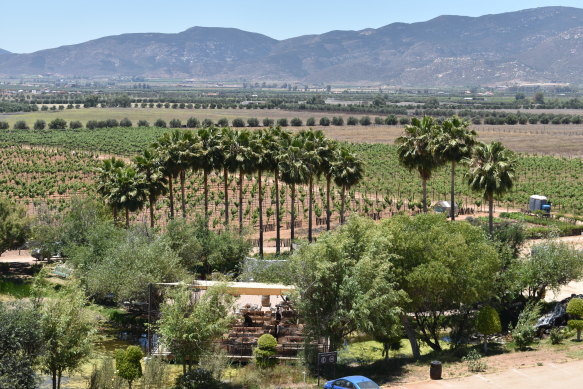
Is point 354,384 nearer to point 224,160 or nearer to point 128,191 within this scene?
point 224,160

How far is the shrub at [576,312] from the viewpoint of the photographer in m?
29.8

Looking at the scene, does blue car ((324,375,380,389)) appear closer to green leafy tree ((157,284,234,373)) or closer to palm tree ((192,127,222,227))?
green leafy tree ((157,284,234,373))

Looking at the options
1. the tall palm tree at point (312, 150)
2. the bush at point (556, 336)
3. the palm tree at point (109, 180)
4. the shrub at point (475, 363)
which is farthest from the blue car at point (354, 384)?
the palm tree at point (109, 180)

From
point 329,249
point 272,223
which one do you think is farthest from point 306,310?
point 272,223

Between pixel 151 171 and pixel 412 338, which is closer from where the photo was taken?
pixel 412 338

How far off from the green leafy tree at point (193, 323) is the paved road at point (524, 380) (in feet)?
23.0

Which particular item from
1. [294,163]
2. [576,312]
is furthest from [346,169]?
[576,312]

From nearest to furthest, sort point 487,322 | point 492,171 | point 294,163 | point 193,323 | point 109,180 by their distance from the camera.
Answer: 1. point 193,323
2. point 487,322
3. point 492,171
4. point 294,163
5. point 109,180

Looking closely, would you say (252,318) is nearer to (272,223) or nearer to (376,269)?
(376,269)

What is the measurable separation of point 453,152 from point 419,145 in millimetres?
2340

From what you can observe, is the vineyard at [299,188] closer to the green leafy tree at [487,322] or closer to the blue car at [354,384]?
the green leafy tree at [487,322]

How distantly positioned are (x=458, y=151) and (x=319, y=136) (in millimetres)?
9529

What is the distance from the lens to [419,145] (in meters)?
46.8

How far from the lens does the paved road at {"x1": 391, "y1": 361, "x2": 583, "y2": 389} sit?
2434 centimetres
